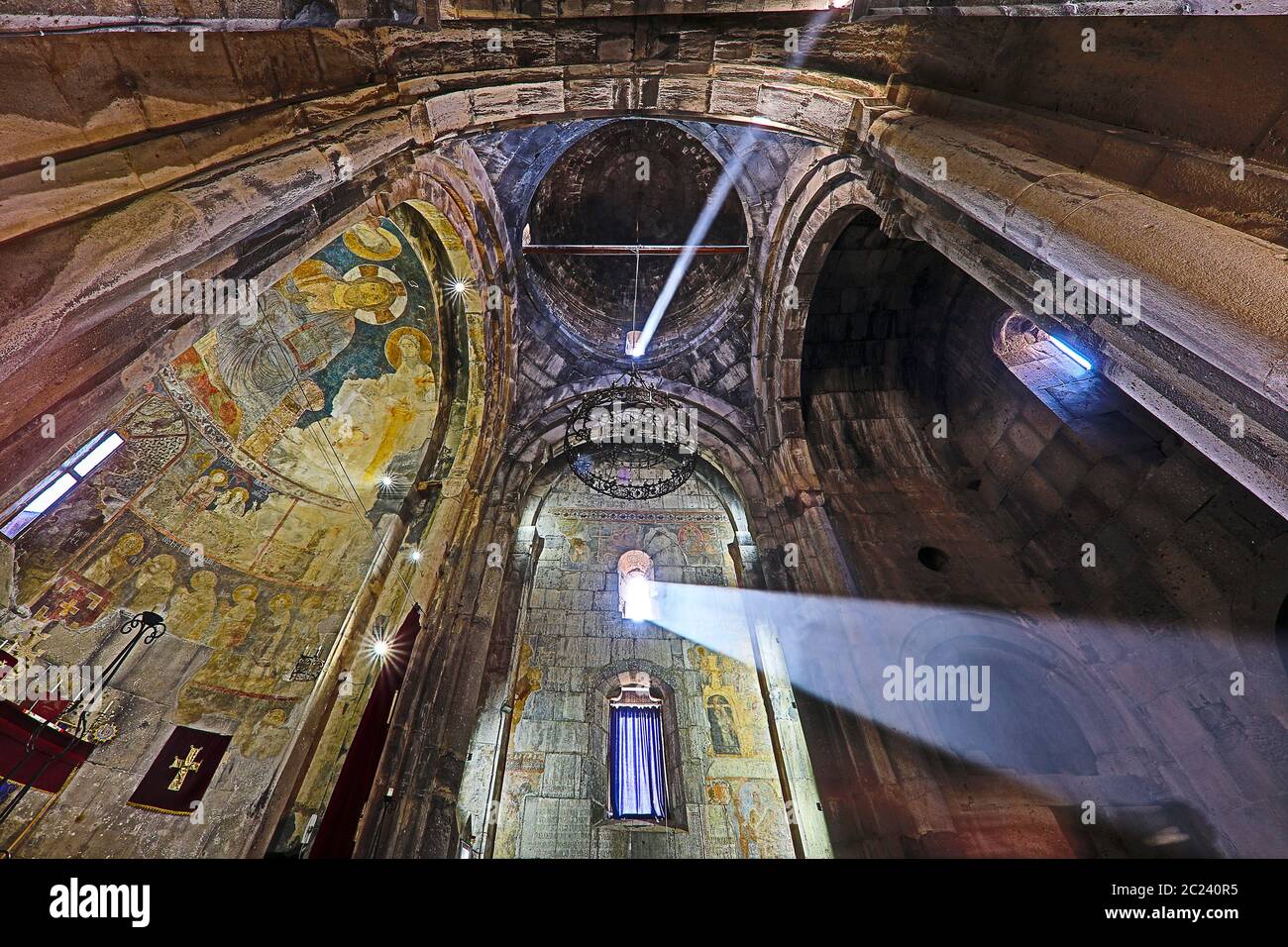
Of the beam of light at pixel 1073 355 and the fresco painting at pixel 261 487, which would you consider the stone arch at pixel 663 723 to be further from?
the beam of light at pixel 1073 355

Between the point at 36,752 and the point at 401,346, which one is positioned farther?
the point at 401,346

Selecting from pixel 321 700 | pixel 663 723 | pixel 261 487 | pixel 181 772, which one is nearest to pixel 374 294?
pixel 261 487

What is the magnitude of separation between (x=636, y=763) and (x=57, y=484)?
9.05m

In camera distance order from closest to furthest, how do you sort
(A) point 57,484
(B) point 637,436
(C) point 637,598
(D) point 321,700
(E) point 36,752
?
(D) point 321,700, (E) point 36,752, (A) point 57,484, (C) point 637,598, (B) point 637,436

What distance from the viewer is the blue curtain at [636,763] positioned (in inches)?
267

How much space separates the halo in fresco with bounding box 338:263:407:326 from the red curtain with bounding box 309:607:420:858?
470 cm

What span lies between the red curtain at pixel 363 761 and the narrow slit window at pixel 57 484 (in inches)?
193

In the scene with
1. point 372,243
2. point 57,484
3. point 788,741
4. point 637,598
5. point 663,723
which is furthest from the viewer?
point 637,598

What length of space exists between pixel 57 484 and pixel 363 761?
6265 millimetres

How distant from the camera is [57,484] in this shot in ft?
22.0

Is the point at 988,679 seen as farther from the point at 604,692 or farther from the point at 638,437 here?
the point at 638,437

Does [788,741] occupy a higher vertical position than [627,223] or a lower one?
lower

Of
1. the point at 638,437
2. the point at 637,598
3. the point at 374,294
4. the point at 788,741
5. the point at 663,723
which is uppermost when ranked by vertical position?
the point at 638,437

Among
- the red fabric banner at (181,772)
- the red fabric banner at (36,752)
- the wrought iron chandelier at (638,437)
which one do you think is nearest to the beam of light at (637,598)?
the wrought iron chandelier at (638,437)
